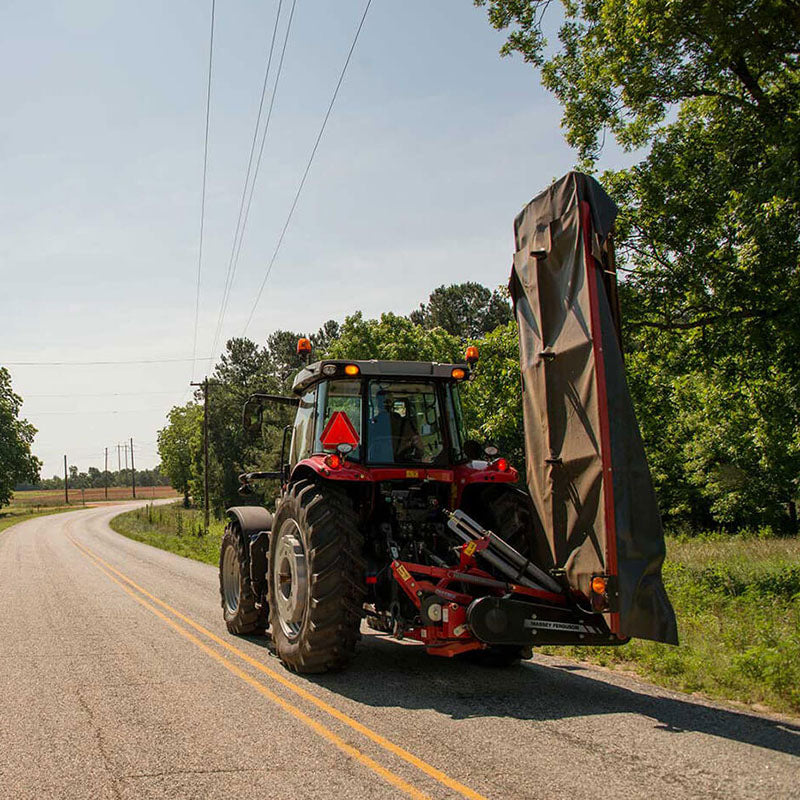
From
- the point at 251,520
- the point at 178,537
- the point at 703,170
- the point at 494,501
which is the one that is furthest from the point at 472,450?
the point at 178,537

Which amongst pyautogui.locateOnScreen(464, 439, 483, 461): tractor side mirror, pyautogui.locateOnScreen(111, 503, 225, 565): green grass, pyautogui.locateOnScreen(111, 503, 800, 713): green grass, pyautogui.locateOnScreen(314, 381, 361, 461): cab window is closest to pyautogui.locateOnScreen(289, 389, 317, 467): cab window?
pyautogui.locateOnScreen(314, 381, 361, 461): cab window

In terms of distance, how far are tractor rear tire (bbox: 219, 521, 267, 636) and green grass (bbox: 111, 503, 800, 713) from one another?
11.5ft

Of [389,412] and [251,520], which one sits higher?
[389,412]

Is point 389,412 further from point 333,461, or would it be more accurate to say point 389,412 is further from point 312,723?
Result: point 312,723

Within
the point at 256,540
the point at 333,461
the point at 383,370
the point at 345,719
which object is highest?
the point at 383,370

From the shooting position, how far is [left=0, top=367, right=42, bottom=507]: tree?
76.1 m

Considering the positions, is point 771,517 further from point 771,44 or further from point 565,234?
point 565,234

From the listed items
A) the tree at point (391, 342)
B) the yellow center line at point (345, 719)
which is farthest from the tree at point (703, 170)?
the tree at point (391, 342)

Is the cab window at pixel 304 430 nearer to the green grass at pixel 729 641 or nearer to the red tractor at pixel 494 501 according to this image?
the red tractor at pixel 494 501

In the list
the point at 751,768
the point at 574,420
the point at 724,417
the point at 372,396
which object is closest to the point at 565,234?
→ the point at 574,420

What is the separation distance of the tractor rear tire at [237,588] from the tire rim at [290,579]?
4.82 feet

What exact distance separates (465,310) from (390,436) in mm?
62695

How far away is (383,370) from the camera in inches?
320

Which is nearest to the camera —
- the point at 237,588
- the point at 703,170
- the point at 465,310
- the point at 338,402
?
the point at 338,402
